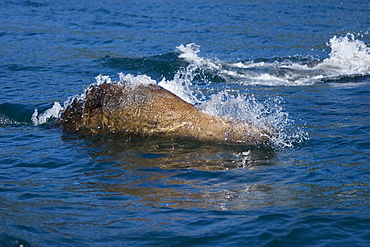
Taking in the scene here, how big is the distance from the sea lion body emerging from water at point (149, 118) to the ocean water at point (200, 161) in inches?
7.1

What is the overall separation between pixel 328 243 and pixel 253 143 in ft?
9.33

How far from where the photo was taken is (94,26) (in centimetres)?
2112

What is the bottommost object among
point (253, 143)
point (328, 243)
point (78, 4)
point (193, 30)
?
point (328, 243)

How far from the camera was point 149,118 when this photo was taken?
7.50 metres

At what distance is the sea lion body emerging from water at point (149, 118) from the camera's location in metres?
7.26

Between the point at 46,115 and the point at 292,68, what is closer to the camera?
the point at 46,115

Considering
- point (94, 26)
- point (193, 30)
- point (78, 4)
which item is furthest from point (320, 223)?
point (78, 4)

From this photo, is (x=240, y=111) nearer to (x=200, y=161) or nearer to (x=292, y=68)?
(x=200, y=161)

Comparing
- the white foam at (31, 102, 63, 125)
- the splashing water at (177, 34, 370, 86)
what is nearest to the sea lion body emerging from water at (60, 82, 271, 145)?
the white foam at (31, 102, 63, 125)

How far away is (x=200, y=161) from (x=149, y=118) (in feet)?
4.28

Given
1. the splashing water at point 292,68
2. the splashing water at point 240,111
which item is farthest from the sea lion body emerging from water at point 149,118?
the splashing water at point 292,68

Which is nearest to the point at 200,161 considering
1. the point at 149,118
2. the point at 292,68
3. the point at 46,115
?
the point at 149,118

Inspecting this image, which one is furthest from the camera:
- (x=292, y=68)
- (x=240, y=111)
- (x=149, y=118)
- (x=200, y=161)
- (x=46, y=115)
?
(x=292, y=68)

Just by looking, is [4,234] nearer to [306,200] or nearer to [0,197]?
[0,197]
